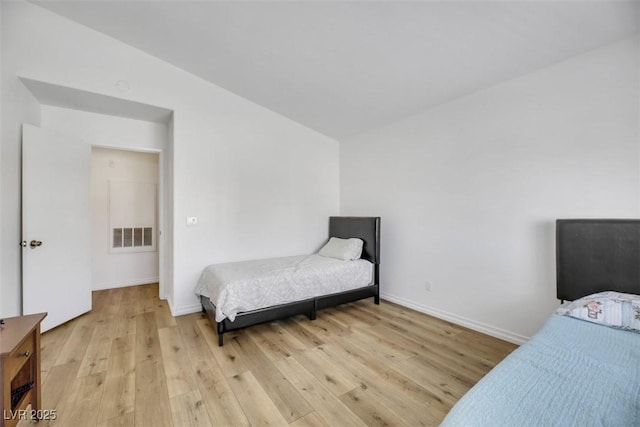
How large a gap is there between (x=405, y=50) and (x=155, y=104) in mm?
2831

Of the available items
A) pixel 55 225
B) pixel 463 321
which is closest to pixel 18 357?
pixel 55 225

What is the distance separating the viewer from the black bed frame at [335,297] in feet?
8.46

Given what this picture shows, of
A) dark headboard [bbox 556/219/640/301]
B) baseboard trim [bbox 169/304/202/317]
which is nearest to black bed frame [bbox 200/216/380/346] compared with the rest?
baseboard trim [bbox 169/304/202/317]

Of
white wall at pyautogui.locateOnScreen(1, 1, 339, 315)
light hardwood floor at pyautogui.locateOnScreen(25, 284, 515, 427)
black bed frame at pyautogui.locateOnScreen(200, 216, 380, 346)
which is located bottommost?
light hardwood floor at pyautogui.locateOnScreen(25, 284, 515, 427)

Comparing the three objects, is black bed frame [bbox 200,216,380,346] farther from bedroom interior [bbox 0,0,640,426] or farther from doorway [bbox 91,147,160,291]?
doorway [bbox 91,147,160,291]

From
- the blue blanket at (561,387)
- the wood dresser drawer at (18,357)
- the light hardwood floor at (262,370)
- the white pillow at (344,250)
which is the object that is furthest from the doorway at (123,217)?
the blue blanket at (561,387)

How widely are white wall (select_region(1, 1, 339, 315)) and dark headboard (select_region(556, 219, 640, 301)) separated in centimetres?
304

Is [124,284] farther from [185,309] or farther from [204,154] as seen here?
[204,154]

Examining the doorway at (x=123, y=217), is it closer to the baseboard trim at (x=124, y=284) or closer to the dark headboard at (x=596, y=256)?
the baseboard trim at (x=124, y=284)

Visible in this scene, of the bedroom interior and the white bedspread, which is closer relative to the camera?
the bedroom interior

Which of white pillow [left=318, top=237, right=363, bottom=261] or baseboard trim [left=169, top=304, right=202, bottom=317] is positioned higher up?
white pillow [left=318, top=237, right=363, bottom=261]

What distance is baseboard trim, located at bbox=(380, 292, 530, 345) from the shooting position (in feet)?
8.05

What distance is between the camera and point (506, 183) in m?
2.54

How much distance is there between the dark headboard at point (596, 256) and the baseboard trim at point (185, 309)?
12.3ft
